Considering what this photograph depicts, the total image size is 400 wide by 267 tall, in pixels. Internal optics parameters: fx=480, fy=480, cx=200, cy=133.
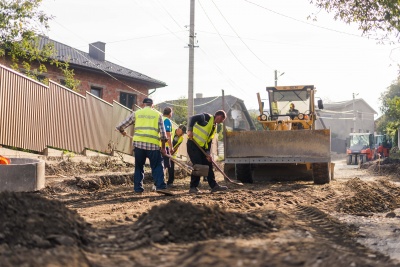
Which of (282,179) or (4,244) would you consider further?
(282,179)

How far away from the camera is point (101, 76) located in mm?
26281

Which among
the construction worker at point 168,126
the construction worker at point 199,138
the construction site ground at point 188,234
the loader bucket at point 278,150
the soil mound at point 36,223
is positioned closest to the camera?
the construction site ground at point 188,234

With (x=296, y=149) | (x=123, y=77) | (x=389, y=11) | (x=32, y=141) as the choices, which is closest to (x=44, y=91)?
(x=32, y=141)

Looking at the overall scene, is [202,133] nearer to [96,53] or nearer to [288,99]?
[288,99]

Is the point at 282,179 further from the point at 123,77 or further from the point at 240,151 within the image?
the point at 123,77

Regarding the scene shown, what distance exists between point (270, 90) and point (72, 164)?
5.94 m

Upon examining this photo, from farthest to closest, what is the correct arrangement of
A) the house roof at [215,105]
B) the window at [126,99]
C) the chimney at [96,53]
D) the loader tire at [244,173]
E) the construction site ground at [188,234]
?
the house roof at [215,105] < the chimney at [96,53] < the window at [126,99] < the loader tire at [244,173] < the construction site ground at [188,234]

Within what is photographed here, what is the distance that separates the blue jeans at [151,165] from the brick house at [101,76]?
53.1 ft

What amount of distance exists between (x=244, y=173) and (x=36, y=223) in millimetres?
7717

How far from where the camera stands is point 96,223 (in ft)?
16.8

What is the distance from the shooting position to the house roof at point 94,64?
24578 mm

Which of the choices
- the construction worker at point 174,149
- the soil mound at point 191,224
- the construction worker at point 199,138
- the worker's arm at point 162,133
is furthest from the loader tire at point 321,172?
the soil mound at point 191,224

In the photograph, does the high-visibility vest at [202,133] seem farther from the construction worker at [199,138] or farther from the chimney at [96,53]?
the chimney at [96,53]

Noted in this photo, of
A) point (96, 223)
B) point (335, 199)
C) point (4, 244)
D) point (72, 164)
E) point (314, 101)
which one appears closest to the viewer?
point (4, 244)
